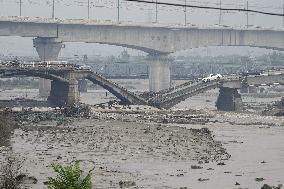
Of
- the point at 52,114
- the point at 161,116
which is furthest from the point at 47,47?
the point at 52,114

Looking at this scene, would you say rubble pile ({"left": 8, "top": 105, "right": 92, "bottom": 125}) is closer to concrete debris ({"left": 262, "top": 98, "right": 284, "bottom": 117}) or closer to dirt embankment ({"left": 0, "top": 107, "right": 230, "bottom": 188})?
dirt embankment ({"left": 0, "top": 107, "right": 230, "bottom": 188})

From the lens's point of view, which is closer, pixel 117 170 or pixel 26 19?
pixel 117 170

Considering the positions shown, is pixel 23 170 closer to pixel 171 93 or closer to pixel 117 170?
pixel 117 170

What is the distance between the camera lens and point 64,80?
266ft

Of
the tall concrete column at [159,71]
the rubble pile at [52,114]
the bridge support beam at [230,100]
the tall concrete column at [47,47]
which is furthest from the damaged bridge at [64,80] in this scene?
the tall concrete column at [159,71]

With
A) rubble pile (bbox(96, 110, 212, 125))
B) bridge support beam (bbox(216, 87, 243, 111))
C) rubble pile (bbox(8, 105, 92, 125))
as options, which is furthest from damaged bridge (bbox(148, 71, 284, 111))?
rubble pile (bbox(8, 105, 92, 125))

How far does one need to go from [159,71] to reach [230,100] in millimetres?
34426

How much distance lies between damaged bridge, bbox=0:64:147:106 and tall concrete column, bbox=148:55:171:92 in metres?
38.2

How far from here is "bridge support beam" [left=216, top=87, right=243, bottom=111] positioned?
9338 cm

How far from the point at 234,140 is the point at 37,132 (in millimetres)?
15740

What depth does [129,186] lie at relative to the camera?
36.7 meters

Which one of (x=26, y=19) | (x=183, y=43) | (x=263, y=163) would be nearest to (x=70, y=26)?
(x=26, y=19)

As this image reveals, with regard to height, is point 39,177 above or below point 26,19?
below

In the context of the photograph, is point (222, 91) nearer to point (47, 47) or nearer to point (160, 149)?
point (47, 47)
